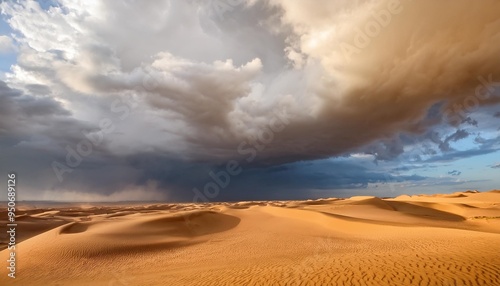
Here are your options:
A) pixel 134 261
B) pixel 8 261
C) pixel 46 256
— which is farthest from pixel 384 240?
pixel 8 261

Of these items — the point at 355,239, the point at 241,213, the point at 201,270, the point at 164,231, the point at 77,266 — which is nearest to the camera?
the point at 201,270

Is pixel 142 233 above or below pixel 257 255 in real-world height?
above

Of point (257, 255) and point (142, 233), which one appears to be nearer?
point (257, 255)

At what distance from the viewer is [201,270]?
12.9 meters

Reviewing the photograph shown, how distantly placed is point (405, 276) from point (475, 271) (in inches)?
98.0

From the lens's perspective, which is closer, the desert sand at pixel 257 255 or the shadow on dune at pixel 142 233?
the desert sand at pixel 257 255

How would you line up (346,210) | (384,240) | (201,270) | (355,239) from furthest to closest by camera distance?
(346,210), (355,239), (384,240), (201,270)

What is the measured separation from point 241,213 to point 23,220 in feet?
86.4

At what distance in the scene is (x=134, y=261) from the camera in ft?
51.4

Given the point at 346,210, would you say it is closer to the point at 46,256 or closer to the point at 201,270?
the point at 201,270

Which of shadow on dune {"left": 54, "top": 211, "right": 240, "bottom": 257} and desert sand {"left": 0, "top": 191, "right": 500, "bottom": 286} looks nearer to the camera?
desert sand {"left": 0, "top": 191, "right": 500, "bottom": 286}

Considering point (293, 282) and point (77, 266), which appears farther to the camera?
point (77, 266)

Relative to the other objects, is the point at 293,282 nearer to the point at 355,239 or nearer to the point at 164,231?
the point at 355,239

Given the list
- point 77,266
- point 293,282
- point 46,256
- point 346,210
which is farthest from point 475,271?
point 346,210
